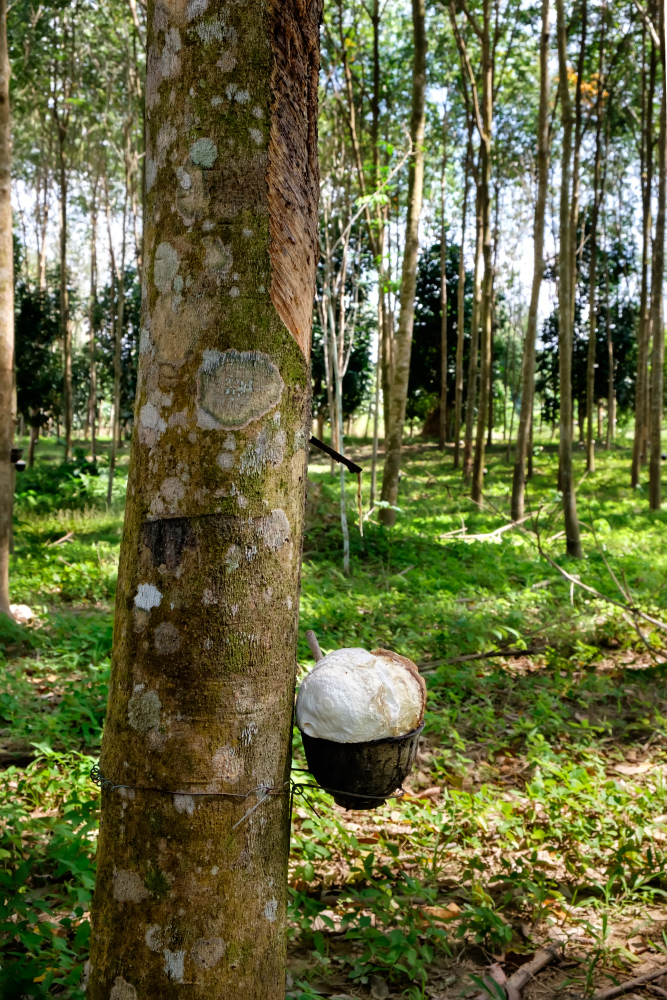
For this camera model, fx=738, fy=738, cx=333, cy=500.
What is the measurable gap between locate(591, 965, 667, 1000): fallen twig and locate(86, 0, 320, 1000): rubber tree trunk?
1.25 metres

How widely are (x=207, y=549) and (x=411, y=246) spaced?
23.3 ft

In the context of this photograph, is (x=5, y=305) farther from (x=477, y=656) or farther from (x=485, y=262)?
(x=485, y=262)

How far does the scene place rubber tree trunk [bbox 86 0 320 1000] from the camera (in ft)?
4.11

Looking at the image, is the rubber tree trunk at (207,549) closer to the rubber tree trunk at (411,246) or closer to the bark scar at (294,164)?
the bark scar at (294,164)

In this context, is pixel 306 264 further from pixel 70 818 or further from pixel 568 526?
pixel 568 526

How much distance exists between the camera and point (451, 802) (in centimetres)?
305

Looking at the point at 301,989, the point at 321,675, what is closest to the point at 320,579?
the point at 301,989

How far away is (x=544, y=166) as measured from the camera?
26.5 feet

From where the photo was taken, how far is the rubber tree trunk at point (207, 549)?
1.25 m

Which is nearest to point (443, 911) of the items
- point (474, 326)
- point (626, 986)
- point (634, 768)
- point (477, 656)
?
point (626, 986)

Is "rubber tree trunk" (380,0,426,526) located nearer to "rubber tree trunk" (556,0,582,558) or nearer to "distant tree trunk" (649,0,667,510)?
"rubber tree trunk" (556,0,582,558)

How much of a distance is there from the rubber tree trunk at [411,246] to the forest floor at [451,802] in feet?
6.49

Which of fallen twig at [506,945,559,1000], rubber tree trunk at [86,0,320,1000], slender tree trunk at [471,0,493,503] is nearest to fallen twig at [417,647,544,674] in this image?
fallen twig at [506,945,559,1000]

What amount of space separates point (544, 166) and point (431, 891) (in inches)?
304
